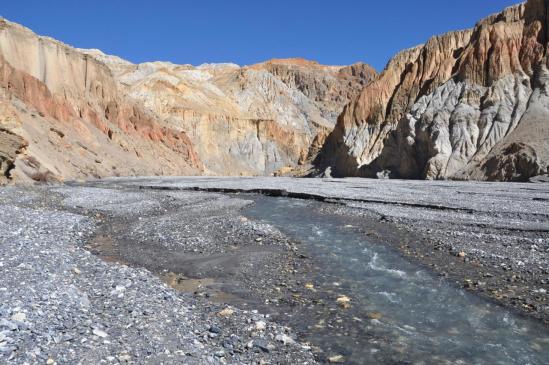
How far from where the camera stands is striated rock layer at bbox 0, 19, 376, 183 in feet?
177

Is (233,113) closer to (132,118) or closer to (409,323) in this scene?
(132,118)

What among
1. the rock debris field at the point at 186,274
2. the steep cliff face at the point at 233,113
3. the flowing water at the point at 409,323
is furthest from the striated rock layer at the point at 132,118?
the flowing water at the point at 409,323

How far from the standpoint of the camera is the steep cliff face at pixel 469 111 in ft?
172

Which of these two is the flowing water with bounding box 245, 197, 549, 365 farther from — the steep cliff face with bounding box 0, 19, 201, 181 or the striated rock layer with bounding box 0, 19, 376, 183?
the steep cliff face with bounding box 0, 19, 201, 181

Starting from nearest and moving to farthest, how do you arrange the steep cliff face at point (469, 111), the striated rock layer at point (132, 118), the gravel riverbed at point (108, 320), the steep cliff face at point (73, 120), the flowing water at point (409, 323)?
the gravel riverbed at point (108, 320)
the flowing water at point (409, 323)
the steep cliff face at point (469, 111)
the steep cliff face at point (73, 120)
the striated rock layer at point (132, 118)

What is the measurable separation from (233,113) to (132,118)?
48128 millimetres

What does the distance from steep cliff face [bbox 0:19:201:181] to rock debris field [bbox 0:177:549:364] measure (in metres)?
24.3

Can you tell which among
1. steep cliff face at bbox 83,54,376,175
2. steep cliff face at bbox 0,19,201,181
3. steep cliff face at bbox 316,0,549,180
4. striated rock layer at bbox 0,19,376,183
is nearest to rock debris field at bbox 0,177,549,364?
striated rock layer at bbox 0,19,376,183

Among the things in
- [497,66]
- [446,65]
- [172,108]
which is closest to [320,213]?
[497,66]

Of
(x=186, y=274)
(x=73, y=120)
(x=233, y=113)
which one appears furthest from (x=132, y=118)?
(x=186, y=274)

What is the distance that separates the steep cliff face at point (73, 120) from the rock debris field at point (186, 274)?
24252 millimetres

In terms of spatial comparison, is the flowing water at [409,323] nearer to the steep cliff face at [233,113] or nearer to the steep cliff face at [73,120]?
the steep cliff face at [73,120]

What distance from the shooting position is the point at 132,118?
86188 millimetres

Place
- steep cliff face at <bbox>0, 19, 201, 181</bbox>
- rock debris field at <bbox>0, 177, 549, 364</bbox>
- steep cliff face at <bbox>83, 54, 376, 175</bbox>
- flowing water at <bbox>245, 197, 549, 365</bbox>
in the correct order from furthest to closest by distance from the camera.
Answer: steep cliff face at <bbox>83, 54, 376, 175</bbox>, steep cliff face at <bbox>0, 19, 201, 181</bbox>, flowing water at <bbox>245, 197, 549, 365</bbox>, rock debris field at <bbox>0, 177, 549, 364</bbox>
